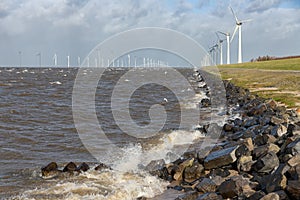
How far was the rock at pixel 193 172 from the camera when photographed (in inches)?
344

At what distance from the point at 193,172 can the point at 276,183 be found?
8.60 ft

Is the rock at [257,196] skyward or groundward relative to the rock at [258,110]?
groundward

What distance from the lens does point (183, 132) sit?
15031 millimetres

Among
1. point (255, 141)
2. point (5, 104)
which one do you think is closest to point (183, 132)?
point (255, 141)

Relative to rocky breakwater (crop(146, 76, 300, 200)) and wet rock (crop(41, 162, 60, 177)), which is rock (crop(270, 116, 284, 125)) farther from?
wet rock (crop(41, 162, 60, 177))

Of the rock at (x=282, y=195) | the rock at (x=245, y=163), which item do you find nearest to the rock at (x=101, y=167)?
the rock at (x=245, y=163)

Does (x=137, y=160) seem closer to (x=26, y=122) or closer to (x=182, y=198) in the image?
(x=182, y=198)

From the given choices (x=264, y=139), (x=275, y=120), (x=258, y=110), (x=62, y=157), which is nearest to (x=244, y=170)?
(x=264, y=139)

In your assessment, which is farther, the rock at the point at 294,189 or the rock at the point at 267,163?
the rock at the point at 267,163

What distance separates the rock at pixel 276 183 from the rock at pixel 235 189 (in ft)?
1.03

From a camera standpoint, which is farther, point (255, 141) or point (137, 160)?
point (137, 160)

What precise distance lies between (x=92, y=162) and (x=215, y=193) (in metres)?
5.14

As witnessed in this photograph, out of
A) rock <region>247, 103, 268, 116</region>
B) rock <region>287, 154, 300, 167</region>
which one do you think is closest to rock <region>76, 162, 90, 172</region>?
rock <region>287, 154, 300, 167</region>

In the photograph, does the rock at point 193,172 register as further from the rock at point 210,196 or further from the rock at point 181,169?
the rock at point 210,196
